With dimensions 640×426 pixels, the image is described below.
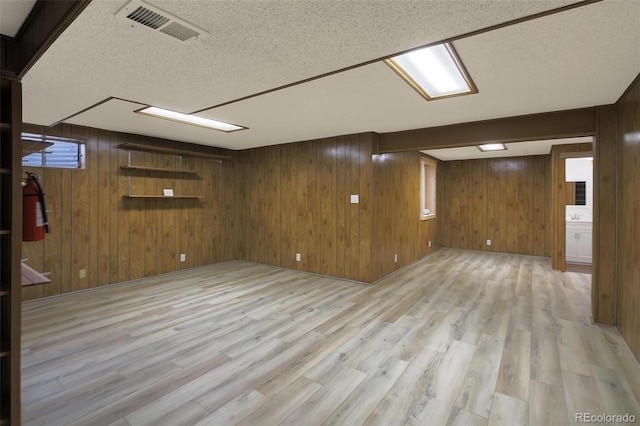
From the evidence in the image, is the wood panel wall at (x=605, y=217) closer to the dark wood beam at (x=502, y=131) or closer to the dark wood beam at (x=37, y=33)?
the dark wood beam at (x=502, y=131)

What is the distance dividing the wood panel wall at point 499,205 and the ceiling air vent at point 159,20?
7.66 m

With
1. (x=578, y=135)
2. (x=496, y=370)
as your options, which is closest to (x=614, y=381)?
(x=496, y=370)

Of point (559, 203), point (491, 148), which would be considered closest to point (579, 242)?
point (559, 203)

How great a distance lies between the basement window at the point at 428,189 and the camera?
7.10 m

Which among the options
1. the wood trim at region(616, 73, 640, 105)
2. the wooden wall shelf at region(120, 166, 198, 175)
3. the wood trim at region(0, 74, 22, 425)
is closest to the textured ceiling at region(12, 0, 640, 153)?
the wood trim at region(616, 73, 640, 105)

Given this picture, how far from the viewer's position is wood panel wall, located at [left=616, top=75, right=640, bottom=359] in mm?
2525

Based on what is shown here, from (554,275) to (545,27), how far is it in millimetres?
5042

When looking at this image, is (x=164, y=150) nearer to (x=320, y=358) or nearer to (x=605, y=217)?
(x=320, y=358)

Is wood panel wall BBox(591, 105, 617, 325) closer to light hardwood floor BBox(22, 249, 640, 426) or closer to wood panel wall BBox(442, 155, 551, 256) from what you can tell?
light hardwood floor BBox(22, 249, 640, 426)

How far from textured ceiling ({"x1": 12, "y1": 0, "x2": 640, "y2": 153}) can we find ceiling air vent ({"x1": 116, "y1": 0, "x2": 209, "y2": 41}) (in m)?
0.05

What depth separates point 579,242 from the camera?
6.28 metres

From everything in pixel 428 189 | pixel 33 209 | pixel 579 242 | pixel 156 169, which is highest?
pixel 156 169

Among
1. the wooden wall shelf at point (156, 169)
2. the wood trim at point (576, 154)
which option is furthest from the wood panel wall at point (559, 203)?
the wooden wall shelf at point (156, 169)

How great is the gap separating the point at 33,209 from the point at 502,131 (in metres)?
4.75
